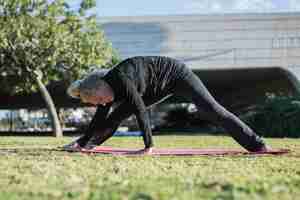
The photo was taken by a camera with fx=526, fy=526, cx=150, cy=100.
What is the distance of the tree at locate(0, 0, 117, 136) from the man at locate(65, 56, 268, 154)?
12.7 meters

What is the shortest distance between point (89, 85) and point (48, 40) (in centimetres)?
1299

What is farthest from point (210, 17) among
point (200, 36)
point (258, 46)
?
point (258, 46)

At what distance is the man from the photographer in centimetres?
901

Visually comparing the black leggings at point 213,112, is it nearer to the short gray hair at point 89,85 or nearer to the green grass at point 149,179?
the short gray hair at point 89,85

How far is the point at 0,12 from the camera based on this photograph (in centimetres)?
2194

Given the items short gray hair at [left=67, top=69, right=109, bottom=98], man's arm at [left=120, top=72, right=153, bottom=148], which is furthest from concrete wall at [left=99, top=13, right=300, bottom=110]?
man's arm at [left=120, top=72, right=153, bottom=148]

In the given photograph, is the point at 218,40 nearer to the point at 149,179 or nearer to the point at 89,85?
Result: the point at 89,85

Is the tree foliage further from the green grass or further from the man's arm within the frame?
the green grass

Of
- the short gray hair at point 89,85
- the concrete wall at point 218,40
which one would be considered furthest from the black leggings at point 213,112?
the concrete wall at point 218,40

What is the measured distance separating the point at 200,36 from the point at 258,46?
385 cm

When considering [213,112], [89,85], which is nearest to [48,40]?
[89,85]

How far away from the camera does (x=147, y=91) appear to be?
373 inches

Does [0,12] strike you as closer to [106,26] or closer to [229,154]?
[106,26]

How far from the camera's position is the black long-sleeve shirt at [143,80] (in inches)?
352
